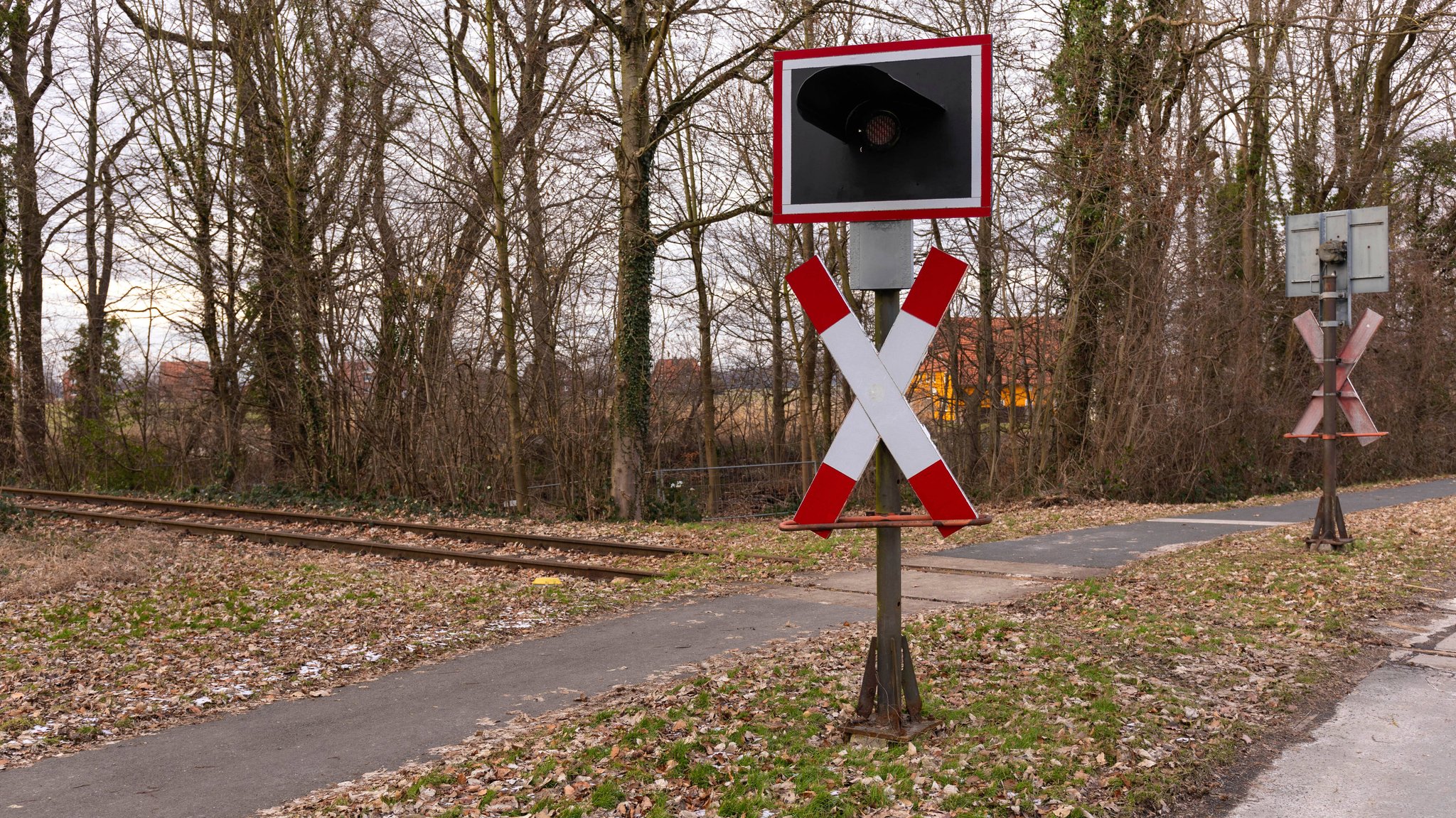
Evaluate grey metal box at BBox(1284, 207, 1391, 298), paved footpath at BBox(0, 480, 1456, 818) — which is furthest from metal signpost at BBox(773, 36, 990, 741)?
grey metal box at BBox(1284, 207, 1391, 298)

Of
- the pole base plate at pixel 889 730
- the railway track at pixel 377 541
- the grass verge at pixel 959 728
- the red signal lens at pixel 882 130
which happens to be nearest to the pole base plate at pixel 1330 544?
the grass verge at pixel 959 728

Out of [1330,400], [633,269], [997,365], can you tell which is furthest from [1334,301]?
[997,365]

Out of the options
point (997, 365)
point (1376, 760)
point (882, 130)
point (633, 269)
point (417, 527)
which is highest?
point (633, 269)

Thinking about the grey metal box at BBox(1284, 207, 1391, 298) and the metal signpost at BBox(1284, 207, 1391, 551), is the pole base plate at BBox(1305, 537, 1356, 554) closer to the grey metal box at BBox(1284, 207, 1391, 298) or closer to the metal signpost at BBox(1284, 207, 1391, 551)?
the metal signpost at BBox(1284, 207, 1391, 551)

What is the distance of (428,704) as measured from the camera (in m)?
6.81

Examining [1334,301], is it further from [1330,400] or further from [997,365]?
[997,365]

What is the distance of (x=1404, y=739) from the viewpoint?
556 cm

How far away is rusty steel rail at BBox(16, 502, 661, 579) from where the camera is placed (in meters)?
11.6

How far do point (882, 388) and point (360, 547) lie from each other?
1067 cm

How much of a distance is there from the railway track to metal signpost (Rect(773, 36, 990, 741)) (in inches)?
261

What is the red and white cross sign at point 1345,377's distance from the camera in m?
11.2

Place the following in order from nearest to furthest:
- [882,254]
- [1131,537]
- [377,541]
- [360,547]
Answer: [882,254] → [1131,537] → [360,547] → [377,541]

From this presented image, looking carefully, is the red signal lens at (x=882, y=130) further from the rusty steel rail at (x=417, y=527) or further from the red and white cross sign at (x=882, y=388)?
the rusty steel rail at (x=417, y=527)

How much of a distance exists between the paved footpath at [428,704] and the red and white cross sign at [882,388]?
2.26m
